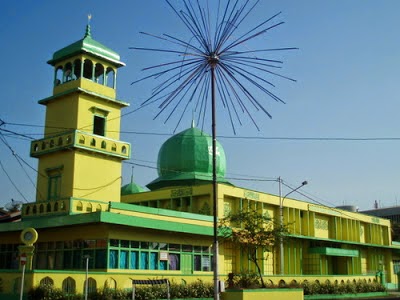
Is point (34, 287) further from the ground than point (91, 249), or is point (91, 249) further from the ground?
point (91, 249)

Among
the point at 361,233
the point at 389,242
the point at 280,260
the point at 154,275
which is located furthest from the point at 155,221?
the point at 389,242

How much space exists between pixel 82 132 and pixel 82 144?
2.60 ft

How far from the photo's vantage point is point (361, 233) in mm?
63531

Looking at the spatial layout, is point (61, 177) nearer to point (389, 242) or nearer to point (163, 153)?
point (163, 153)

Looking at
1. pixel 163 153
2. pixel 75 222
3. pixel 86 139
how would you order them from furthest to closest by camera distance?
1. pixel 163 153
2. pixel 86 139
3. pixel 75 222

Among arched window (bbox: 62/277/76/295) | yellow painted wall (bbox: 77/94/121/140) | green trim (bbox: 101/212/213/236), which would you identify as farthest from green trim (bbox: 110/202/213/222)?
arched window (bbox: 62/277/76/295)

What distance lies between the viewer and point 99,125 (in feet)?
123

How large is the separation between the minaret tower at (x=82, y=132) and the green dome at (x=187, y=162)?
10.5 m

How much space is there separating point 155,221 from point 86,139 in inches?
284

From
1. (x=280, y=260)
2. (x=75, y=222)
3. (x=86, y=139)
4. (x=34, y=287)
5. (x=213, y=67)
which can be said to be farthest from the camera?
(x=280, y=260)

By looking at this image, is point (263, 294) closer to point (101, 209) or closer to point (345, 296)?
point (101, 209)

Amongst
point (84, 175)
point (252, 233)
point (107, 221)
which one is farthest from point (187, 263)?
point (84, 175)

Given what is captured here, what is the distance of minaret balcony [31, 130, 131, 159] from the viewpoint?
113 ft

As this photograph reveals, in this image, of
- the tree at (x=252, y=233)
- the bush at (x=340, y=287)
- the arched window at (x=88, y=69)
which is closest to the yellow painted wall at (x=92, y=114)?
the arched window at (x=88, y=69)
